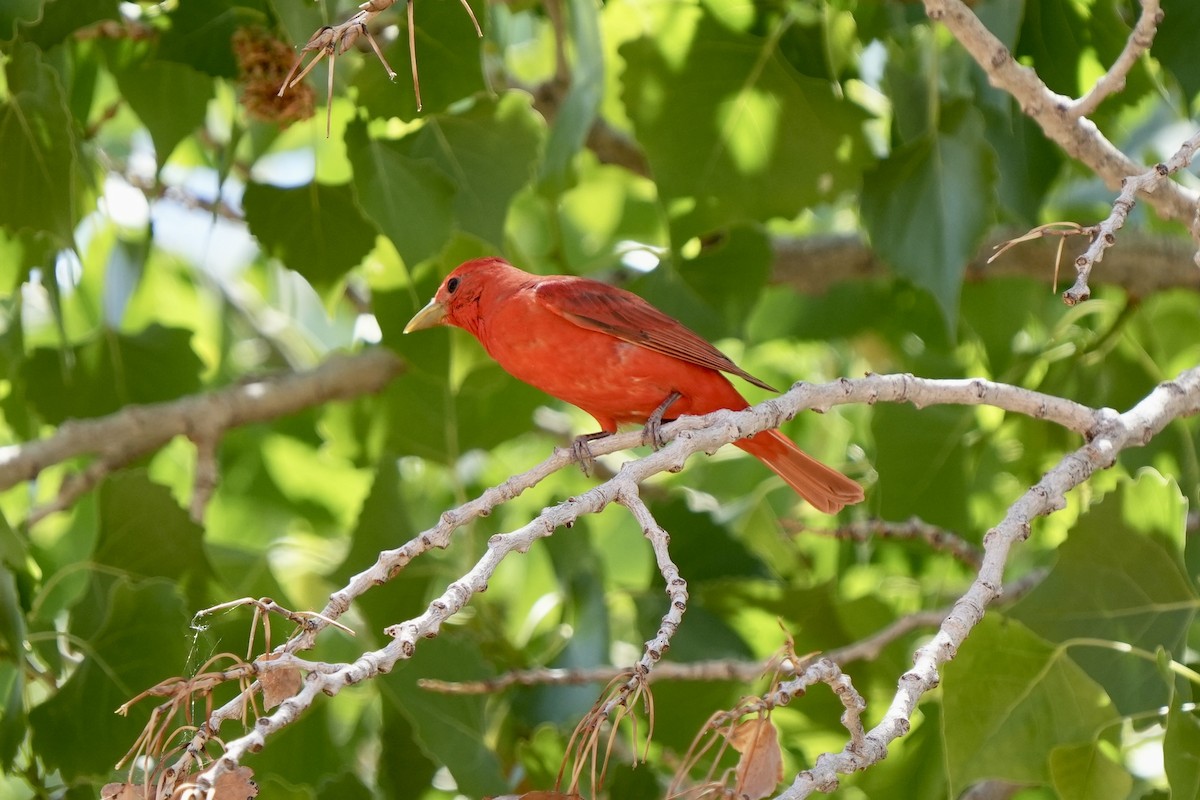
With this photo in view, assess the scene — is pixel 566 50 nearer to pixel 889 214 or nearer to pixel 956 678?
pixel 889 214

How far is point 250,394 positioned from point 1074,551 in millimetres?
2565

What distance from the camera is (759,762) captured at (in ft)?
7.07

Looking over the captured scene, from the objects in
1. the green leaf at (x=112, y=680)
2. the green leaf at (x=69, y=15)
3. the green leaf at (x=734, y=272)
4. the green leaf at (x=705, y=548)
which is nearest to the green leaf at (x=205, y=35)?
the green leaf at (x=69, y=15)

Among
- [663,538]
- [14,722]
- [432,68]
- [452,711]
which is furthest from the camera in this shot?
[452,711]

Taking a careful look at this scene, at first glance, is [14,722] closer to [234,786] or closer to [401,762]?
[401,762]

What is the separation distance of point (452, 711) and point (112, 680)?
84 centimetres

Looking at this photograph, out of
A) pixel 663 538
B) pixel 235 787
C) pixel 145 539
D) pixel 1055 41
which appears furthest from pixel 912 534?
pixel 235 787

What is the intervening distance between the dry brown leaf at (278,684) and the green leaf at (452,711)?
1635 millimetres

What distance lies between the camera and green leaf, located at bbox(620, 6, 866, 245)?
12.5 feet

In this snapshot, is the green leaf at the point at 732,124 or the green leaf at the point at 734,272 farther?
the green leaf at the point at 734,272

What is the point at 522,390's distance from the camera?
464 centimetres

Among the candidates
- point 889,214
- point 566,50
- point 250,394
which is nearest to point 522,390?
point 250,394

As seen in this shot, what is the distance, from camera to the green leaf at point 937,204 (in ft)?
11.7

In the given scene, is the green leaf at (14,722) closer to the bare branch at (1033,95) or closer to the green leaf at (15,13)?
the green leaf at (15,13)
